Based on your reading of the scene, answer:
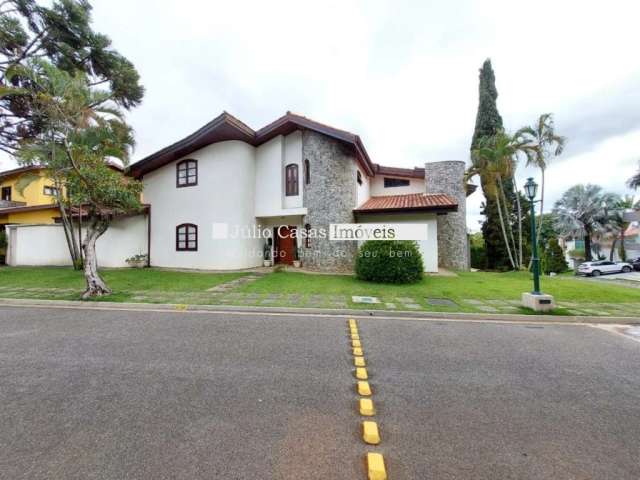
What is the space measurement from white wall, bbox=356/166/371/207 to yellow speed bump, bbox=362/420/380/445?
12.5 metres

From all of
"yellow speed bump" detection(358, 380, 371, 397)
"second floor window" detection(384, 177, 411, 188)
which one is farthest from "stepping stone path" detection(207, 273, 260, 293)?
"second floor window" detection(384, 177, 411, 188)

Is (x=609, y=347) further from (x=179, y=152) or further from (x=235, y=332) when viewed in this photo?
(x=179, y=152)

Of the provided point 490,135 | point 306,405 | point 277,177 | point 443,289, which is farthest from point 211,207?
point 490,135

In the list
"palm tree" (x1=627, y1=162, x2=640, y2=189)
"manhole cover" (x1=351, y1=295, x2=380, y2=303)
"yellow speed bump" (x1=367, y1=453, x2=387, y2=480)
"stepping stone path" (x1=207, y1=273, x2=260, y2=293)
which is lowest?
"yellow speed bump" (x1=367, y1=453, x2=387, y2=480)

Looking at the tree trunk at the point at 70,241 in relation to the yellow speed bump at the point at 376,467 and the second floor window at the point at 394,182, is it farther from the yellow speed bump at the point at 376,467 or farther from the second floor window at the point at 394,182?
the second floor window at the point at 394,182

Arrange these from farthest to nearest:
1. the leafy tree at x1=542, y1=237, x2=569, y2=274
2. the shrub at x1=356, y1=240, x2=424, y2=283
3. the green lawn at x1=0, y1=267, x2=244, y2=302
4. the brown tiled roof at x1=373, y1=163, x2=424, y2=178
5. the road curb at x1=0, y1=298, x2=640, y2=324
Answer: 1. the leafy tree at x1=542, y1=237, x2=569, y2=274
2. the brown tiled roof at x1=373, y1=163, x2=424, y2=178
3. the shrub at x1=356, y1=240, x2=424, y2=283
4. the green lawn at x1=0, y1=267, x2=244, y2=302
5. the road curb at x1=0, y1=298, x2=640, y2=324

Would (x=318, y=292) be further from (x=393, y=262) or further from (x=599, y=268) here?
(x=599, y=268)

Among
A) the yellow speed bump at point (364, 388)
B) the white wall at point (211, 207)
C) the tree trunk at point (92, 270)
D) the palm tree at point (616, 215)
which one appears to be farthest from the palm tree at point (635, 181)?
the tree trunk at point (92, 270)

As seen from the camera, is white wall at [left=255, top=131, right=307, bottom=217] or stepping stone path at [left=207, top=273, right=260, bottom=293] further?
white wall at [left=255, top=131, right=307, bottom=217]

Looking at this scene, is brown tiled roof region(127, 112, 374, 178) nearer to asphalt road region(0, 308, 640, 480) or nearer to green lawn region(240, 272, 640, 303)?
green lawn region(240, 272, 640, 303)

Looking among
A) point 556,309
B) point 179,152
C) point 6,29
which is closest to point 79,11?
point 6,29

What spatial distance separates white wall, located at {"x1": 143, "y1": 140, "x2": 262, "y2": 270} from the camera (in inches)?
525

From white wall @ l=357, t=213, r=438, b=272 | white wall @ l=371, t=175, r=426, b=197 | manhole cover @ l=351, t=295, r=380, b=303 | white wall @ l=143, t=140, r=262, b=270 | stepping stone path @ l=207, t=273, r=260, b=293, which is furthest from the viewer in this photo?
white wall @ l=371, t=175, r=426, b=197

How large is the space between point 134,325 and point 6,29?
649 inches
